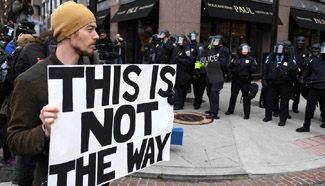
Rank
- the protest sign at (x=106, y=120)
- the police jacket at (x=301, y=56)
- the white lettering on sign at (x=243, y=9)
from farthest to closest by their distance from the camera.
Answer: the white lettering on sign at (x=243, y=9), the police jacket at (x=301, y=56), the protest sign at (x=106, y=120)

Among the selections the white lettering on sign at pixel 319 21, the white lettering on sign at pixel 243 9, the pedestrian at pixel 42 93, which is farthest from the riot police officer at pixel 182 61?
the white lettering on sign at pixel 319 21

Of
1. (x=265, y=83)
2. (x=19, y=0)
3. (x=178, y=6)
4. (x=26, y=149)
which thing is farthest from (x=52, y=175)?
(x=178, y=6)

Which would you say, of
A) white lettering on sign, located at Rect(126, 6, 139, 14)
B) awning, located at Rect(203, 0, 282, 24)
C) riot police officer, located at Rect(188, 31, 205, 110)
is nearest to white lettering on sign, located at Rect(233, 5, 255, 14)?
awning, located at Rect(203, 0, 282, 24)

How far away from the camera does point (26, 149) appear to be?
1.64 m

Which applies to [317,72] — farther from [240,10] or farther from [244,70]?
[240,10]

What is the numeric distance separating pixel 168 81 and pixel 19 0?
7.40 m

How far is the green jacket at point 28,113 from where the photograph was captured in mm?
1616

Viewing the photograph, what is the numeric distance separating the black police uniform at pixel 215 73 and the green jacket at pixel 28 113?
19.9 ft

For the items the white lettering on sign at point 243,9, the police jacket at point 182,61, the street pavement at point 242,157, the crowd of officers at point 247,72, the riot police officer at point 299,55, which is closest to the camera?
the street pavement at point 242,157

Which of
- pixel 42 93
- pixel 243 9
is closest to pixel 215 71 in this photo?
pixel 42 93

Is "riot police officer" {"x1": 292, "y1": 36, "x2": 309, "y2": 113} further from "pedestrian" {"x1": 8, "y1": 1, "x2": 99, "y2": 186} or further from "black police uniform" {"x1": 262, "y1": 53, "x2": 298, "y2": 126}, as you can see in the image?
"pedestrian" {"x1": 8, "y1": 1, "x2": 99, "y2": 186}

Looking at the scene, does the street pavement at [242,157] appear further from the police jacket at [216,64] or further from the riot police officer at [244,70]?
the police jacket at [216,64]

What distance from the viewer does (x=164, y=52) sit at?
332 inches

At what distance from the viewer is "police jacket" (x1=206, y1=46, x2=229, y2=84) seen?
748 centimetres
